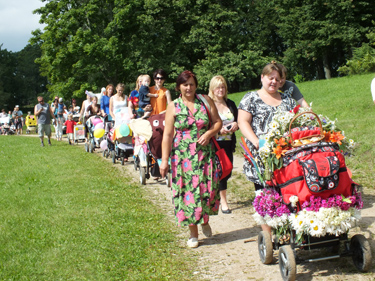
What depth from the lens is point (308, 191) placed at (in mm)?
4152

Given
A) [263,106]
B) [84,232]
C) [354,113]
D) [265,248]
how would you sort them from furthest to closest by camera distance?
[354,113]
[84,232]
[263,106]
[265,248]

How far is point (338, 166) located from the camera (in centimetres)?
412

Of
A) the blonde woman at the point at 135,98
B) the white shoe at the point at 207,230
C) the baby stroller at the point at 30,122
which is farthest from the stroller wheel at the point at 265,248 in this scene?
the baby stroller at the point at 30,122

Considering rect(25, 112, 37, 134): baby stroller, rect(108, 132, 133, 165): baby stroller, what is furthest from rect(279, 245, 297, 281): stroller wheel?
rect(25, 112, 37, 134): baby stroller

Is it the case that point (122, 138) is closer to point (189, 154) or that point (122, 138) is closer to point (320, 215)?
point (189, 154)

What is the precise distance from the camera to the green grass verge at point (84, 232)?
5074 mm

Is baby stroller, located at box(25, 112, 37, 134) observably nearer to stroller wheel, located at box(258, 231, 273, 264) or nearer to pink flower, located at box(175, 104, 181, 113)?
pink flower, located at box(175, 104, 181, 113)

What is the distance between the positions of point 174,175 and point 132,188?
3930mm

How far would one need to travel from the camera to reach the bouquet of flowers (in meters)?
4.31

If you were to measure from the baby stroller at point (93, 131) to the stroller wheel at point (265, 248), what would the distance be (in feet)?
32.8

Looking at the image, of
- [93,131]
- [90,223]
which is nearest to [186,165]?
[90,223]

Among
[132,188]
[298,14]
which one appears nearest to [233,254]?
[132,188]

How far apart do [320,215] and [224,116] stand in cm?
332

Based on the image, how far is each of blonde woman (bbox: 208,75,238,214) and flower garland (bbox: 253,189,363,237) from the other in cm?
268
